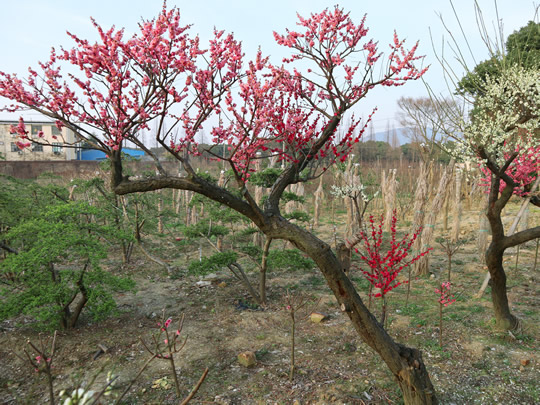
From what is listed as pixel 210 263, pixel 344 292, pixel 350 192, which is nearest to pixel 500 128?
pixel 344 292

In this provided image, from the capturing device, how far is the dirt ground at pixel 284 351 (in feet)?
12.4

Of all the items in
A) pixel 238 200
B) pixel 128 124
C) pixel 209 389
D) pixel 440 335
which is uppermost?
pixel 128 124

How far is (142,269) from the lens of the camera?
8.55m

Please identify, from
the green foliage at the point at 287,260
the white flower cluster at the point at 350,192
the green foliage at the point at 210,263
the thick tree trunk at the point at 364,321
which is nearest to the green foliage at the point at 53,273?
the green foliage at the point at 210,263

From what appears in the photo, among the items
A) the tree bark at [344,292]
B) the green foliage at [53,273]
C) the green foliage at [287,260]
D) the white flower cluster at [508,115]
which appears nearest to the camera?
the tree bark at [344,292]

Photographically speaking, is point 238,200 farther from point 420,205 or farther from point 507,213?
point 507,213

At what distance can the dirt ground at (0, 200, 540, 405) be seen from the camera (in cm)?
377

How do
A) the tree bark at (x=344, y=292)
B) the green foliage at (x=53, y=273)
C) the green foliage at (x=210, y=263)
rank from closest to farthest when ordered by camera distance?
the tree bark at (x=344, y=292), the green foliage at (x=53, y=273), the green foliage at (x=210, y=263)

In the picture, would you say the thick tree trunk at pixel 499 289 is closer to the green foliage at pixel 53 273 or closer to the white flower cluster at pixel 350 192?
the white flower cluster at pixel 350 192

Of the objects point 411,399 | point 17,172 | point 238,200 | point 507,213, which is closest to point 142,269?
point 238,200

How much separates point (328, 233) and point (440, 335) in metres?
7.94

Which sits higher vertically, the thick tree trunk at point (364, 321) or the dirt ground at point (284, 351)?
the thick tree trunk at point (364, 321)

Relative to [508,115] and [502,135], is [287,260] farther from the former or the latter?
[508,115]

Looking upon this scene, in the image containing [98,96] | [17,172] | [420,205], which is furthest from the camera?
[17,172]
